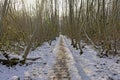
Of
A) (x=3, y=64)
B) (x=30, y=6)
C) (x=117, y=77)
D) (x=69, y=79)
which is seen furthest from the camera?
(x=30, y=6)

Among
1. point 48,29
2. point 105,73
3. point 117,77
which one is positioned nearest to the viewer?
point 117,77

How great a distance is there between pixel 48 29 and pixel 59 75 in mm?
23532

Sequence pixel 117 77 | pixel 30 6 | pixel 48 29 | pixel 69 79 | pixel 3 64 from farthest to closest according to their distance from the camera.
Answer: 1. pixel 48 29
2. pixel 30 6
3. pixel 3 64
4. pixel 117 77
5. pixel 69 79

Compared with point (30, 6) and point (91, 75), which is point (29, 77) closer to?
point (91, 75)

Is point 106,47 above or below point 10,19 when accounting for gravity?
below

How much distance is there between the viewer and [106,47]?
15445mm

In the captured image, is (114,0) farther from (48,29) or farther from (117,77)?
(48,29)

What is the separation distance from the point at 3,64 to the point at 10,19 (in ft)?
19.9

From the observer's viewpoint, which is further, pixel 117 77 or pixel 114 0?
pixel 114 0

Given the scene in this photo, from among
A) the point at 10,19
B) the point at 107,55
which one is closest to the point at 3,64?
the point at 10,19

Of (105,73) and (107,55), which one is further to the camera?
(107,55)

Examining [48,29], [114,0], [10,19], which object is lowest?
[48,29]

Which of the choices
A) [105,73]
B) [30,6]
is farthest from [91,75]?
[30,6]

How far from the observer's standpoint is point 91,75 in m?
8.80
